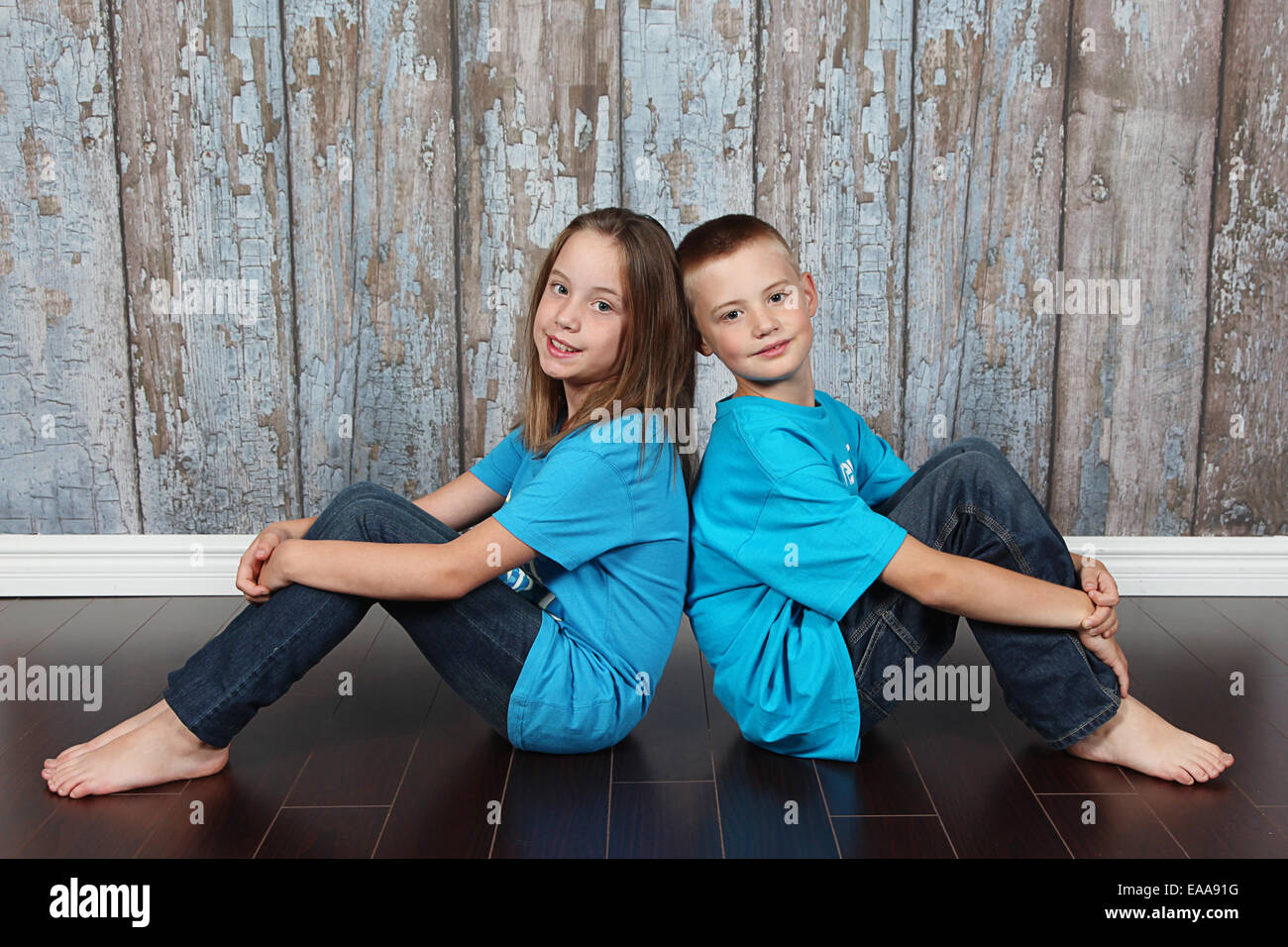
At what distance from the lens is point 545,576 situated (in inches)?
59.8

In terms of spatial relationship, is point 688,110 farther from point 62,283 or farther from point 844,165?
point 62,283

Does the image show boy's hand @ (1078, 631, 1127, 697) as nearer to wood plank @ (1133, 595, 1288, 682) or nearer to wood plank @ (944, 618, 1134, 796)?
wood plank @ (944, 618, 1134, 796)

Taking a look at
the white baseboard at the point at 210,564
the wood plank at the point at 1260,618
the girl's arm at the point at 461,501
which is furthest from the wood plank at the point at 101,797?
the wood plank at the point at 1260,618

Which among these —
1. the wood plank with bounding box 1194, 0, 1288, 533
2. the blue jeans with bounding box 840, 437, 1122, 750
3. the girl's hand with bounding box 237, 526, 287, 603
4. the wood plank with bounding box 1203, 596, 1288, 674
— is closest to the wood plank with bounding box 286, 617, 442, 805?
the girl's hand with bounding box 237, 526, 287, 603

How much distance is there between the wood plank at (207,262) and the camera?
2.02 meters

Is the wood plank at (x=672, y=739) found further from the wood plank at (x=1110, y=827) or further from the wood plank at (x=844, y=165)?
the wood plank at (x=844, y=165)

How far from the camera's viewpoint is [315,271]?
2086 mm

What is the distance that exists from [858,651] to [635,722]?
0.31 m

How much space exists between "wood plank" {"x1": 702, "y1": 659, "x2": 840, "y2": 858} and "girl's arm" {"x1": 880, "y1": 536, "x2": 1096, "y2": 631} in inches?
11.3

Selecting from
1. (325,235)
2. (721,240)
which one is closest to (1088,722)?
(721,240)

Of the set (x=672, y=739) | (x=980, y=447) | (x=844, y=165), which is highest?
(x=844, y=165)

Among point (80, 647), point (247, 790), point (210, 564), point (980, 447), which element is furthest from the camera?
point (210, 564)

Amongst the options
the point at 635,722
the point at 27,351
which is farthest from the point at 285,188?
the point at 635,722

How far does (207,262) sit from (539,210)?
60 cm
